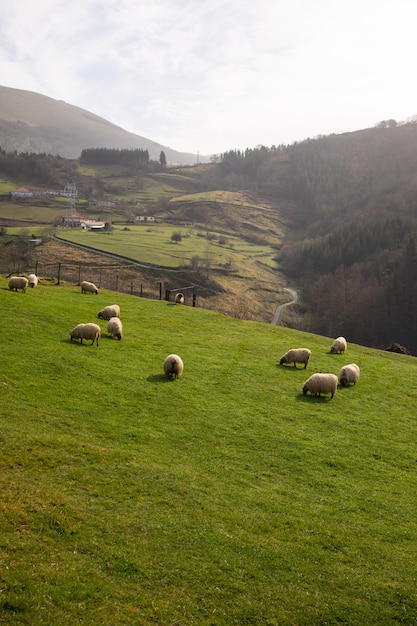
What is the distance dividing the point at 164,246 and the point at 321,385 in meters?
121

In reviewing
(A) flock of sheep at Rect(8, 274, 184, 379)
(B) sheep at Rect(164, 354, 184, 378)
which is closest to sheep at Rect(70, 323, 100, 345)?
(A) flock of sheep at Rect(8, 274, 184, 379)

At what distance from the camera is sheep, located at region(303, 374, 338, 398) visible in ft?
86.1

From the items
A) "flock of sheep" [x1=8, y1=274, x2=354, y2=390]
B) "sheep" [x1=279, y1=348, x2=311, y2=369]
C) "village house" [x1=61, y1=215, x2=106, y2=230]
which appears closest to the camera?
Result: "flock of sheep" [x1=8, y1=274, x2=354, y2=390]

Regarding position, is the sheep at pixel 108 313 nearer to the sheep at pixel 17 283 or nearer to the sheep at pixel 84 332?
the sheep at pixel 84 332

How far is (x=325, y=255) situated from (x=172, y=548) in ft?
524

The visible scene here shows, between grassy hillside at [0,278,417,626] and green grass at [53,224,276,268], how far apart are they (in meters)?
101

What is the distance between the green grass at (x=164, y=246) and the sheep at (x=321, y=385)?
99.5 m

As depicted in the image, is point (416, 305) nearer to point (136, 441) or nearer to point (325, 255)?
point (325, 255)

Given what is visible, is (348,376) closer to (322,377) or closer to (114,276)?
(322,377)

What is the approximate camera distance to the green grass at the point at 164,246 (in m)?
130

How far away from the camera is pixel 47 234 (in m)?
141

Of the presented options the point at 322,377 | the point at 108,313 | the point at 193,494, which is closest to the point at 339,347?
the point at 322,377

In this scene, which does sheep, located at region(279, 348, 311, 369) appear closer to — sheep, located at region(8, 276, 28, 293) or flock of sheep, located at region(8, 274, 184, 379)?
flock of sheep, located at region(8, 274, 184, 379)

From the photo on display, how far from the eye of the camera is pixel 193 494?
1511cm
